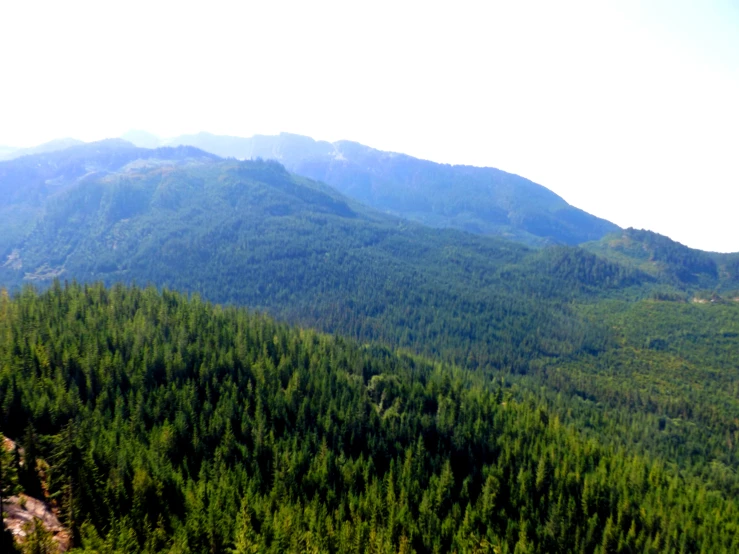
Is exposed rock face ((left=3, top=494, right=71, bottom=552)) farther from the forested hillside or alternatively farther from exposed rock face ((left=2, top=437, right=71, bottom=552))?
the forested hillside

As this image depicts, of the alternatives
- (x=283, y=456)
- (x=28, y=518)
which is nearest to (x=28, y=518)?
(x=28, y=518)

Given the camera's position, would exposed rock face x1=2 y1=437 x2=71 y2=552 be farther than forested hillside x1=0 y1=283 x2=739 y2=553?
No

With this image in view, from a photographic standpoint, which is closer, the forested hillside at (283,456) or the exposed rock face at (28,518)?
the exposed rock face at (28,518)

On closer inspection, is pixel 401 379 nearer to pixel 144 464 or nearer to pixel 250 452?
pixel 250 452

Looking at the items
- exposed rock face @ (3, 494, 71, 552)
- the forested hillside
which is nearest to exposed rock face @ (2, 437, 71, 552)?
exposed rock face @ (3, 494, 71, 552)

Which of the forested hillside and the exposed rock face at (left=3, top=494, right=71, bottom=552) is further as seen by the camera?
the forested hillside

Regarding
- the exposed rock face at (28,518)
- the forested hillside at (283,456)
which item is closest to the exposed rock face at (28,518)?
the exposed rock face at (28,518)

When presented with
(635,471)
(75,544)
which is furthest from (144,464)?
(635,471)

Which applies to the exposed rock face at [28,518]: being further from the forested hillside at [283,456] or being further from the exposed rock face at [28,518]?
the forested hillside at [283,456]
